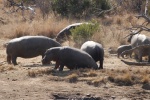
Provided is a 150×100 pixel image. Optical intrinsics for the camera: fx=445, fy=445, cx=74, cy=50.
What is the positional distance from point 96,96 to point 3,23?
45.5 feet

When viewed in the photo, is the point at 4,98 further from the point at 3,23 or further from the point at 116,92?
the point at 3,23

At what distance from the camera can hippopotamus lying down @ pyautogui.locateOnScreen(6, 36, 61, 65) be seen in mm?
13922

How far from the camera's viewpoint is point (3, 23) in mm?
23016

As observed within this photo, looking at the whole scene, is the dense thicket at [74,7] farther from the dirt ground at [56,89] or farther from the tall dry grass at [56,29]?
the dirt ground at [56,89]

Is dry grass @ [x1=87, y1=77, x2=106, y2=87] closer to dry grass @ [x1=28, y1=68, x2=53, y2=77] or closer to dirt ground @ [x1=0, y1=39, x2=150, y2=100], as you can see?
dirt ground @ [x1=0, y1=39, x2=150, y2=100]

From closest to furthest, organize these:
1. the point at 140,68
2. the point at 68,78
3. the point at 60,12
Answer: the point at 68,78 < the point at 140,68 < the point at 60,12

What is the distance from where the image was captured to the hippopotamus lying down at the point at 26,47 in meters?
13.9

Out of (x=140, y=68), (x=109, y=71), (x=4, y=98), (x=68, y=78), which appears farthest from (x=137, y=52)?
(x=4, y=98)

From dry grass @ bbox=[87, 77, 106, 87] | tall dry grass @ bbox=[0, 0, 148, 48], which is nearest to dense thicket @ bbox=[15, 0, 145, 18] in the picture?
tall dry grass @ bbox=[0, 0, 148, 48]

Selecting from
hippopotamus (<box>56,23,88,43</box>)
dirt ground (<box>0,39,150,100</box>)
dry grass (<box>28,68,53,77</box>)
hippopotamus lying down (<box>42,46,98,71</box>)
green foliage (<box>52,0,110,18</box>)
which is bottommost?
dirt ground (<box>0,39,150,100</box>)

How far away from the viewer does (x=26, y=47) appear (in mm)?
13977

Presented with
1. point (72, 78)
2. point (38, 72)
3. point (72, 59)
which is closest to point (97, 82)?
point (72, 78)

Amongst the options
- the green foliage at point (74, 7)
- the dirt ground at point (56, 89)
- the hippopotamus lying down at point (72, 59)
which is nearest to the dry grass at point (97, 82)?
the dirt ground at point (56, 89)

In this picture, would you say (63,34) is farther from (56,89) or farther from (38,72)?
(56,89)
